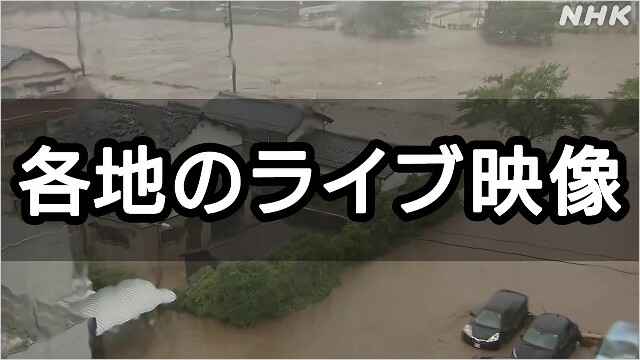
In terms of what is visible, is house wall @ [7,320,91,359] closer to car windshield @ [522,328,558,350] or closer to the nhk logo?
car windshield @ [522,328,558,350]

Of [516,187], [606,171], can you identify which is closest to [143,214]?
[516,187]

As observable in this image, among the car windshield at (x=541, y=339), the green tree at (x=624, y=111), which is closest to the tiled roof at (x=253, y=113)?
the car windshield at (x=541, y=339)

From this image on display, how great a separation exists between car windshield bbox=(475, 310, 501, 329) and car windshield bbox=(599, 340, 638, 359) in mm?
361

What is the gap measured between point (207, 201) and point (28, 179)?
0.56 m

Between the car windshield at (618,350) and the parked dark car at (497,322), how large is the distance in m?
0.27

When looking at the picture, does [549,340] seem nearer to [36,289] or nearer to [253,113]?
[253,113]

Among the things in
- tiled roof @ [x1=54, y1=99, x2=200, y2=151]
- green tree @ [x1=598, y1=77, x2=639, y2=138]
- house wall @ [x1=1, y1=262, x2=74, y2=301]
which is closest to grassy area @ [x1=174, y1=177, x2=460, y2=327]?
house wall @ [x1=1, y1=262, x2=74, y2=301]

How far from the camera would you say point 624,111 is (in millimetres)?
2281

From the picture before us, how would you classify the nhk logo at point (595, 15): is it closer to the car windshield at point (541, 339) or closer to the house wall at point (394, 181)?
the house wall at point (394, 181)

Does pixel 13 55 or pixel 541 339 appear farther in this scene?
pixel 13 55

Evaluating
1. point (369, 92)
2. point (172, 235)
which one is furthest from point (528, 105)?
point (172, 235)
